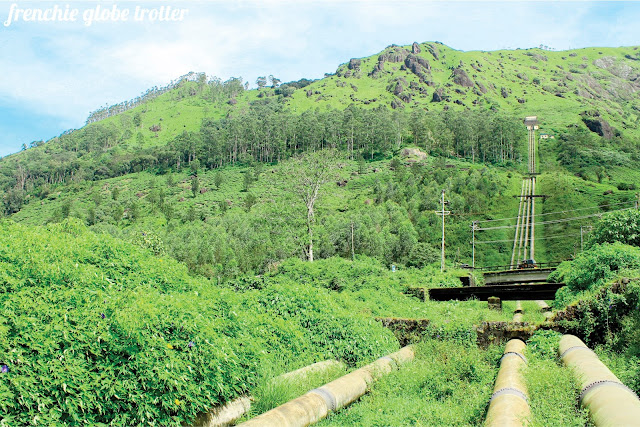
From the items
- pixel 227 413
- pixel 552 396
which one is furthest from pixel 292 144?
pixel 552 396

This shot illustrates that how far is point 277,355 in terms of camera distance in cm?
974

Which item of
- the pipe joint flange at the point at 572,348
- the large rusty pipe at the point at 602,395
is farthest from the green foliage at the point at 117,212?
the large rusty pipe at the point at 602,395

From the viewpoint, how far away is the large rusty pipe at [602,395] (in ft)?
17.5

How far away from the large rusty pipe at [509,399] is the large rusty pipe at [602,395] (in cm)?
83

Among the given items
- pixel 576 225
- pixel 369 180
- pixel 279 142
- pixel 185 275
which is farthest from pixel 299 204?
pixel 279 142

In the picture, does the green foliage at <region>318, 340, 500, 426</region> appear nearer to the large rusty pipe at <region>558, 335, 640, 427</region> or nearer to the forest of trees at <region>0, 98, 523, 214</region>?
the large rusty pipe at <region>558, 335, 640, 427</region>

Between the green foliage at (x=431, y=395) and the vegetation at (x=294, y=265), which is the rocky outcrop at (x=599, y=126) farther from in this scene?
the green foliage at (x=431, y=395)

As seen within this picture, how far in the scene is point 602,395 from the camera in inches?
245

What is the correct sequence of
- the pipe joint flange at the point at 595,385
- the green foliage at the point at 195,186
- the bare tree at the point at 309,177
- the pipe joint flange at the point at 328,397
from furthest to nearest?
the green foliage at the point at 195,186, the bare tree at the point at 309,177, the pipe joint flange at the point at 328,397, the pipe joint flange at the point at 595,385

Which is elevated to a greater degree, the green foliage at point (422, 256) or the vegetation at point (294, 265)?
the vegetation at point (294, 265)

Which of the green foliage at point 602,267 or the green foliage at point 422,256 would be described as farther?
the green foliage at point 422,256

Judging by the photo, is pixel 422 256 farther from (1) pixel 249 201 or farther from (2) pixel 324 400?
(2) pixel 324 400

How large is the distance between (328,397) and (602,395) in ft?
13.5

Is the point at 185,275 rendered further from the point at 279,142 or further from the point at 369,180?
the point at 279,142
